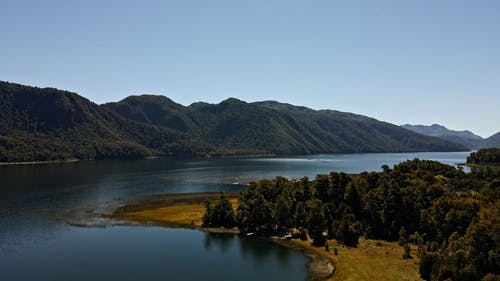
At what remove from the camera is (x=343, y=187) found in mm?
114250

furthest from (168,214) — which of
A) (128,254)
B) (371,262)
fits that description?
(371,262)

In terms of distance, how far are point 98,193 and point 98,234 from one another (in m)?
75.7

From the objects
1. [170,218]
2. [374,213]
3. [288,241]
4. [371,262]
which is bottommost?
[288,241]

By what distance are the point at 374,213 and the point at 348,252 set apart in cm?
1983

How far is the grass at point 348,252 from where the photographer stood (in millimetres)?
72438

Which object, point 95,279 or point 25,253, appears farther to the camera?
point 25,253

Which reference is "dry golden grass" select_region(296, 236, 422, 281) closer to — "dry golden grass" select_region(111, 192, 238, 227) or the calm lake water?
the calm lake water

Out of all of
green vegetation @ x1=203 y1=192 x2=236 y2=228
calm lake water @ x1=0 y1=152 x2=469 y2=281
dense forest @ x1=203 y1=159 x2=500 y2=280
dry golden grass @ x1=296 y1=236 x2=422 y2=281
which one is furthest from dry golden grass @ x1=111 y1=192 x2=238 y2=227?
dry golden grass @ x1=296 y1=236 x2=422 y2=281

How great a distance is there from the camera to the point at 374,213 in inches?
4033

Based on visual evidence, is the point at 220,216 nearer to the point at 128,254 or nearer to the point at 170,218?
the point at 170,218

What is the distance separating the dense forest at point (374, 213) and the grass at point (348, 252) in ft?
9.22

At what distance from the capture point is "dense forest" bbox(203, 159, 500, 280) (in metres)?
77.4

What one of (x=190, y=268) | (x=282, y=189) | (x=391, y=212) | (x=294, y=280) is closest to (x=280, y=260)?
(x=294, y=280)

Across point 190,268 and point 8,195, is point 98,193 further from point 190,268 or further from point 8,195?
point 190,268
